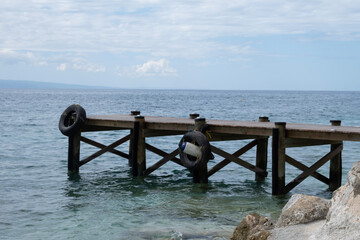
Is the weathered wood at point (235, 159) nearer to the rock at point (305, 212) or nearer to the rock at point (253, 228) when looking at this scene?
the rock at point (253, 228)

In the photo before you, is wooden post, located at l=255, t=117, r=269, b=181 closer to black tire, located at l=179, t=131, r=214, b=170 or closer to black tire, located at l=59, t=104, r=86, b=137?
black tire, located at l=179, t=131, r=214, b=170

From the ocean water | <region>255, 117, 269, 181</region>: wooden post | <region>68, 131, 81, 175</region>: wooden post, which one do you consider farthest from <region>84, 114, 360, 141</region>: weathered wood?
the ocean water

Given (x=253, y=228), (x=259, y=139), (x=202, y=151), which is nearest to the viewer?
(x=253, y=228)

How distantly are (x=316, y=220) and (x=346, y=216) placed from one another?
1.33 m

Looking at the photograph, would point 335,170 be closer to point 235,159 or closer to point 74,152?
point 235,159

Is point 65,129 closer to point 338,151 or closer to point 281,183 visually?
point 281,183

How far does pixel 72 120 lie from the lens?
15.8m

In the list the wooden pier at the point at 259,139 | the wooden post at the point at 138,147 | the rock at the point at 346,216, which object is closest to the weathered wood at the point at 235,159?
the wooden pier at the point at 259,139

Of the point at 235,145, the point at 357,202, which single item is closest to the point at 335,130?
the point at 357,202

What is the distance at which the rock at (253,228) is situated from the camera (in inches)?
283

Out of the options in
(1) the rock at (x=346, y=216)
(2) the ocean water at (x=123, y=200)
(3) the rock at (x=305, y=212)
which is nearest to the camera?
(1) the rock at (x=346, y=216)

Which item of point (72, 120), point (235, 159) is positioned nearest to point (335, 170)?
point (235, 159)

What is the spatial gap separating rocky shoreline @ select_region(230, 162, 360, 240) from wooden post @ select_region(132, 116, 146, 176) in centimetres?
670

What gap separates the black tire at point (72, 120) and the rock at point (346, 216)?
1017 centimetres
